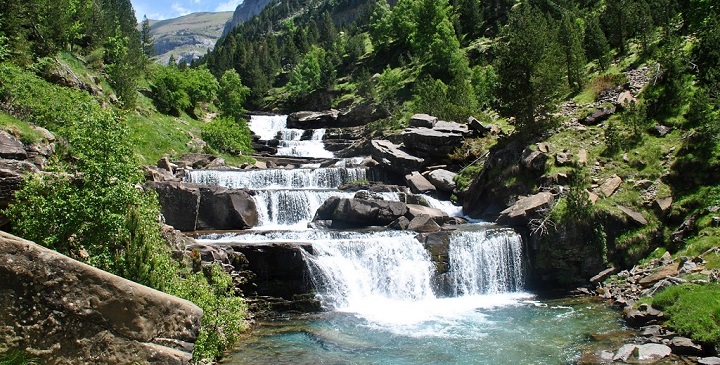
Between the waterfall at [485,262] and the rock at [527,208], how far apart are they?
4.50 feet

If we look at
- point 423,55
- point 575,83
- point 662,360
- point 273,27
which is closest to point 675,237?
point 662,360

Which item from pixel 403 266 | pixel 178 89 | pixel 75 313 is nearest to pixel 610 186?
pixel 403 266

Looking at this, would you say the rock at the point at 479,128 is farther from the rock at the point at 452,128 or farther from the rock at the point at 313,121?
the rock at the point at 313,121

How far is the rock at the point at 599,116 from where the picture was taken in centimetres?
3222

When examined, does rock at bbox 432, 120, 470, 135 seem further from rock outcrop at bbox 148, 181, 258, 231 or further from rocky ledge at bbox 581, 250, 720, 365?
rocky ledge at bbox 581, 250, 720, 365

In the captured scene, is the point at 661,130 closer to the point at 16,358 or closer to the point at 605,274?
the point at 605,274

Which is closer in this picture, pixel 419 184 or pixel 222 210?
pixel 222 210

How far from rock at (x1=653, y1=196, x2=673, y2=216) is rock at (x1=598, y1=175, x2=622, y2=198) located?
81.9 inches

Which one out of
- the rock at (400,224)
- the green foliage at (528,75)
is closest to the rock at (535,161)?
the green foliage at (528,75)

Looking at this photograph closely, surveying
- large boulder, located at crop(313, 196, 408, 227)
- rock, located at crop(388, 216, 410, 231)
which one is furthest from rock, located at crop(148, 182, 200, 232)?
rock, located at crop(388, 216, 410, 231)

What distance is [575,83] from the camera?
40438mm

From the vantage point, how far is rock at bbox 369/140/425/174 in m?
39.5

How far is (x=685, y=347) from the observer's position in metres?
14.7

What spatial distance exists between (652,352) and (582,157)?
16.3 m
